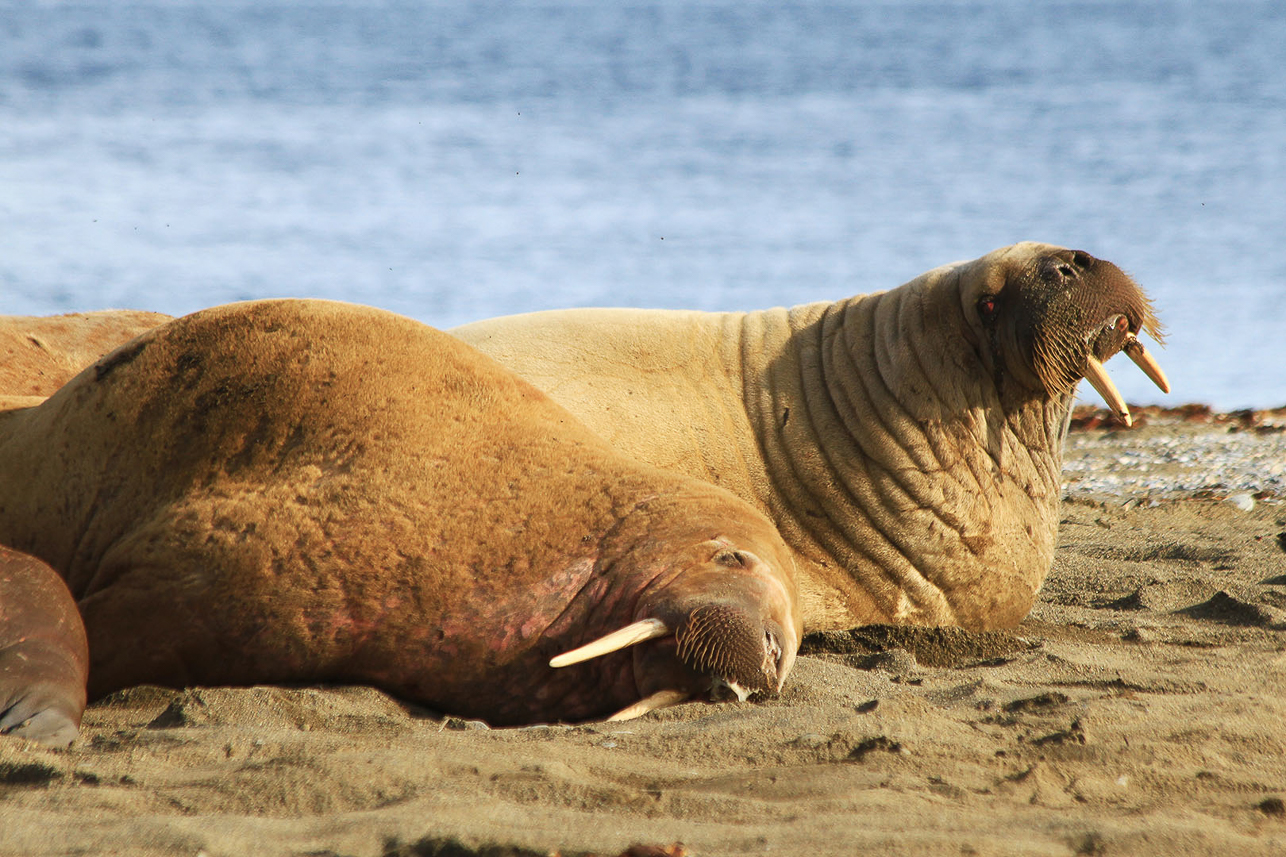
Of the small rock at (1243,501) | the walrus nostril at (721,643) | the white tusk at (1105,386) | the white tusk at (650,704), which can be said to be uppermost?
the white tusk at (1105,386)

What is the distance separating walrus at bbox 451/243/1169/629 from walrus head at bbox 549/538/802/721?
5.22 feet

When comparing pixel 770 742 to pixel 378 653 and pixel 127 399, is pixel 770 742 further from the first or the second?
pixel 127 399

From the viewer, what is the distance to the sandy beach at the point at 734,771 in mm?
2176

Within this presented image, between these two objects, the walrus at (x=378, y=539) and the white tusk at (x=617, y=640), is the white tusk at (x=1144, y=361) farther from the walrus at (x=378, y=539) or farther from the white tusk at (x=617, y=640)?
the white tusk at (x=617, y=640)

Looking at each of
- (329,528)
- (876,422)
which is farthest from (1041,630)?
(329,528)

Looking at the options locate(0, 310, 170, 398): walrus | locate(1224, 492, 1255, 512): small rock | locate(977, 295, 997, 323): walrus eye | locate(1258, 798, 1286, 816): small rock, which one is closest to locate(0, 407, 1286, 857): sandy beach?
locate(1258, 798, 1286, 816): small rock

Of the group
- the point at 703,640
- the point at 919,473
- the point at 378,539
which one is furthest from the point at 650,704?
the point at 919,473

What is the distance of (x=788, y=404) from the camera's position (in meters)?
5.48

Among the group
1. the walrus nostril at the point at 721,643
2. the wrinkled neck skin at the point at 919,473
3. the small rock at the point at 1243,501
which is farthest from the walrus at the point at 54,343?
the small rock at the point at 1243,501

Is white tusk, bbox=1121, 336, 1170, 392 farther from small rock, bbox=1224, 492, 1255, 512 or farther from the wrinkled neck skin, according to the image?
small rock, bbox=1224, 492, 1255, 512

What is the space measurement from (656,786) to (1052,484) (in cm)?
339

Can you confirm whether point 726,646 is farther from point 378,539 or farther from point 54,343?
point 54,343

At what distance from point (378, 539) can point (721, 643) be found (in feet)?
3.23

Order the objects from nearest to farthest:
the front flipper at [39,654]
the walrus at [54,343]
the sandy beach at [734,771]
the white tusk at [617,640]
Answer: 1. the sandy beach at [734,771]
2. the front flipper at [39,654]
3. the white tusk at [617,640]
4. the walrus at [54,343]
